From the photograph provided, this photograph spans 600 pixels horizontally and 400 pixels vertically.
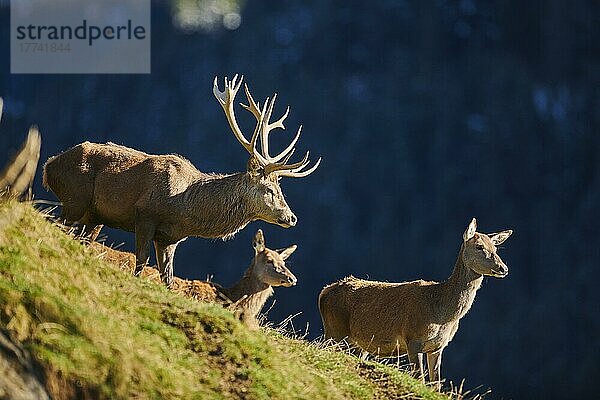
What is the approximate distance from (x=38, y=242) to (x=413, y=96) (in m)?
10.4

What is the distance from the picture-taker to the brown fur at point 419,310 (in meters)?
9.37

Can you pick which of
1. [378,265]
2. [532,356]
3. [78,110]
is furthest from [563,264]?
[78,110]

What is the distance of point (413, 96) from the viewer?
52.1 ft

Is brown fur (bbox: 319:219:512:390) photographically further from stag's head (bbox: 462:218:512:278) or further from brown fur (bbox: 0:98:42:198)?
brown fur (bbox: 0:98:42:198)

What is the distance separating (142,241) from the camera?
8641 millimetres

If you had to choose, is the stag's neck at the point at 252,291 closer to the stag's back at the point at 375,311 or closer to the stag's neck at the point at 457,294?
the stag's back at the point at 375,311

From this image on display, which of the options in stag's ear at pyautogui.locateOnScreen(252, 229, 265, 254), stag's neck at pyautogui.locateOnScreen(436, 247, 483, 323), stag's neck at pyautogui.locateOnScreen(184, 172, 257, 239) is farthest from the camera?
stag's ear at pyautogui.locateOnScreen(252, 229, 265, 254)

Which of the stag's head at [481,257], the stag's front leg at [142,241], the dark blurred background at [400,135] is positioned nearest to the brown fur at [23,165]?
the stag's front leg at [142,241]

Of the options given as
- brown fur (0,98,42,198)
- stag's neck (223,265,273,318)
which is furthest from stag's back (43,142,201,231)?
brown fur (0,98,42,198)

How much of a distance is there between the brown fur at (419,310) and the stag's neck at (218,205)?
4.60 ft

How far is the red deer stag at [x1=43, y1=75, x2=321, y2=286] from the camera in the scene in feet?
28.9

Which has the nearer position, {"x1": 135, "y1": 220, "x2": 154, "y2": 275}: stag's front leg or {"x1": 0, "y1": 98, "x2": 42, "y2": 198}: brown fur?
{"x1": 0, "y1": 98, "x2": 42, "y2": 198}: brown fur

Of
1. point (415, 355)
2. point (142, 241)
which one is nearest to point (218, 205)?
point (142, 241)

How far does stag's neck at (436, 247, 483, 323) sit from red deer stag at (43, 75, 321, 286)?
1338 mm
